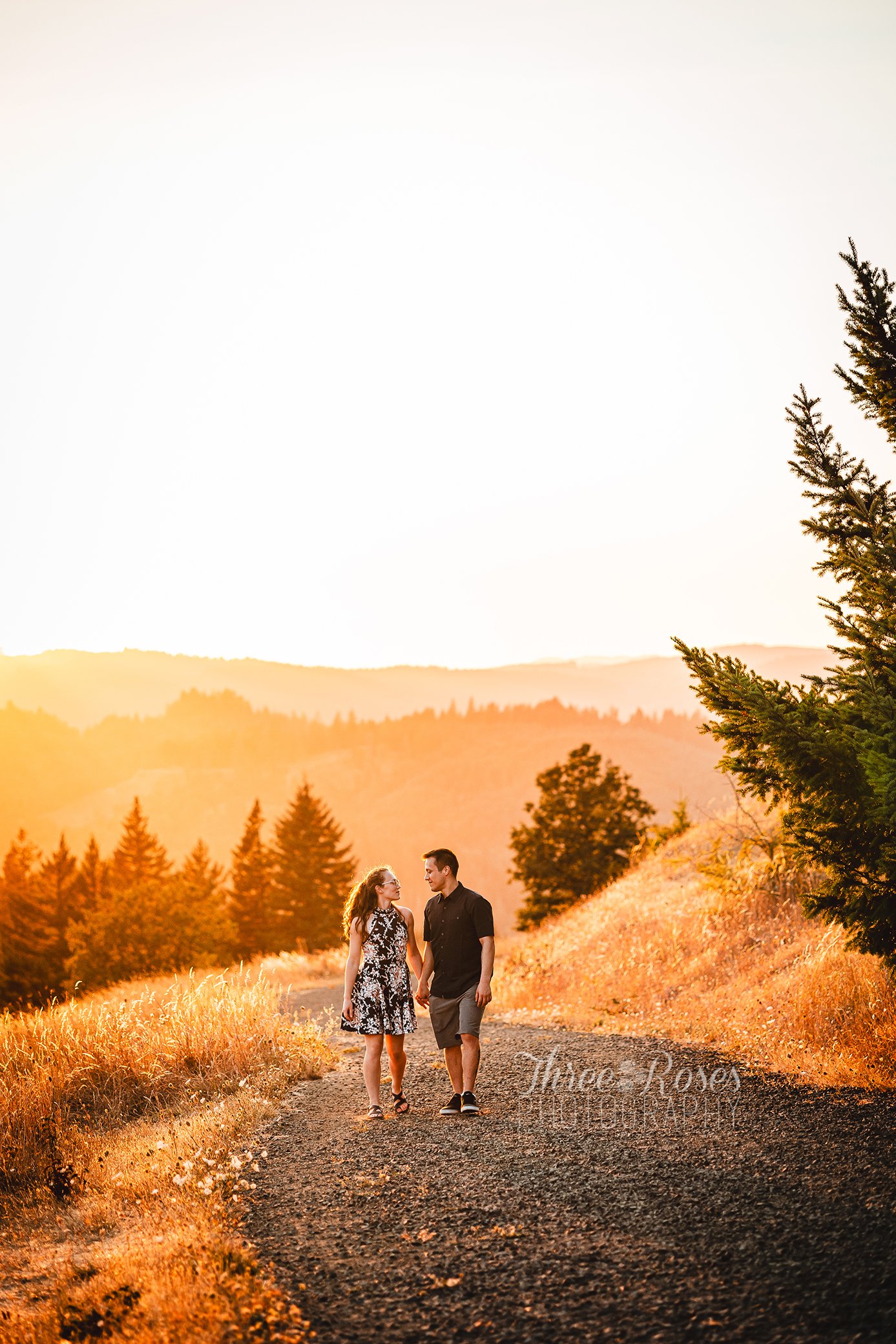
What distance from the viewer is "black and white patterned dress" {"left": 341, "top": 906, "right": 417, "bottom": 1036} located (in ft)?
25.0

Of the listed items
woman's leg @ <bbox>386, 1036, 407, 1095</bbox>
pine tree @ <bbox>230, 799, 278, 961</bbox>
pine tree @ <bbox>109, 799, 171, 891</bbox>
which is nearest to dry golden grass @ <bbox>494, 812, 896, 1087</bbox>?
woman's leg @ <bbox>386, 1036, 407, 1095</bbox>

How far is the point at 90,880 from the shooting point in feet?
188

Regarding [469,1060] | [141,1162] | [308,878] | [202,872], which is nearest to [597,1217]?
[469,1060]

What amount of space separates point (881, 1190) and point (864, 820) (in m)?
3.03

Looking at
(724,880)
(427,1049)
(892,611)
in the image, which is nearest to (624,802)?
(724,880)

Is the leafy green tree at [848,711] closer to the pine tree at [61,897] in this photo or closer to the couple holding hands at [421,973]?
the couple holding hands at [421,973]

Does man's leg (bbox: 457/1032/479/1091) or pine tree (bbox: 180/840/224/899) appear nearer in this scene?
man's leg (bbox: 457/1032/479/1091)

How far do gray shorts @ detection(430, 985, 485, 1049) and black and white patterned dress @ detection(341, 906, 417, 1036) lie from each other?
213 mm

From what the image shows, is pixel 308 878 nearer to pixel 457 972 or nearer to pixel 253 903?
pixel 253 903

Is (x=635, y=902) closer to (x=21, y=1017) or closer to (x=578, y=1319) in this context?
(x=21, y=1017)

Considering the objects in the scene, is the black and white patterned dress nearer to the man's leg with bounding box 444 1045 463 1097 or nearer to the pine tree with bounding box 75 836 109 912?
the man's leg with bounding box 444 1045 463 1097

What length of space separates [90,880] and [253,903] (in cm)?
1011

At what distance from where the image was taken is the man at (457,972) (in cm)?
765

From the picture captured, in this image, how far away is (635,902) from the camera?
64.7 feet
